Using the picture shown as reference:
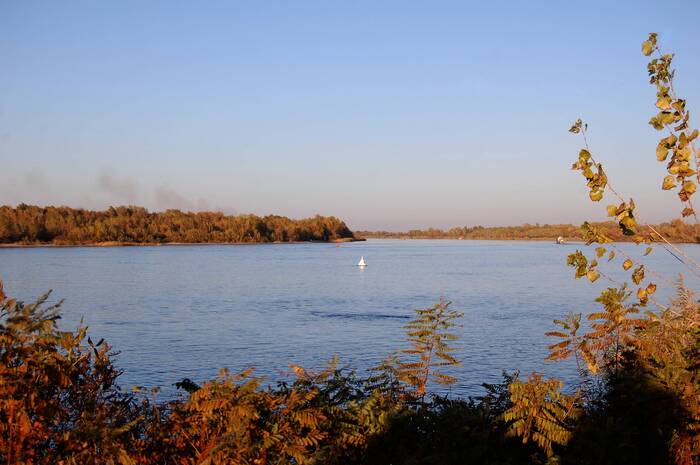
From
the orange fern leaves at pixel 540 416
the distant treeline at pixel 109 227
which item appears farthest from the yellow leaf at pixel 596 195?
the distant treeline at pixel 109 227

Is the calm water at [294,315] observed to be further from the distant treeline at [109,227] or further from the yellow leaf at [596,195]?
the distant treeline at [109,227]

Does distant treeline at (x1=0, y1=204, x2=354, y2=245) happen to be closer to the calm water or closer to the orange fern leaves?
the calm water

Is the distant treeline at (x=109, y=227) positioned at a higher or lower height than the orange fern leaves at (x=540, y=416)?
higher

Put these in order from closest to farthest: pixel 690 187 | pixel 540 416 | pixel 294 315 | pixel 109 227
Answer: pixel 690 187 → pixel 540 416 → pixel 294 315 → pixel 109 227

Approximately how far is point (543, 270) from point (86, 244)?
414 ft

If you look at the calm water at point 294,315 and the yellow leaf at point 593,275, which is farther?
the calm water at point 294,315

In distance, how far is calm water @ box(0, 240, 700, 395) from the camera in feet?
76.3

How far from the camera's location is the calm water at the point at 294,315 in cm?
2327

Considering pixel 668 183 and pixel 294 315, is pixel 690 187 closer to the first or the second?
pixel 668 183

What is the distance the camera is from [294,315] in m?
36.3

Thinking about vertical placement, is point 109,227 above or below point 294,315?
above

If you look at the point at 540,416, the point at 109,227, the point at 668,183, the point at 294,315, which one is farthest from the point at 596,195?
the point at 109,227

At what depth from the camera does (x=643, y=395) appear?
598cm

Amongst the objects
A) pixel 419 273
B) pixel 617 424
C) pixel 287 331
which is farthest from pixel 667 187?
pixel 419 273
